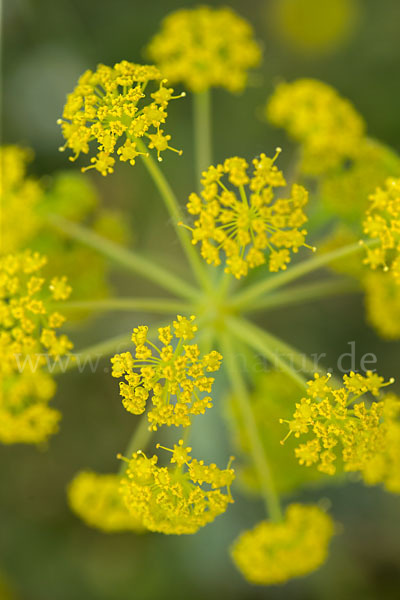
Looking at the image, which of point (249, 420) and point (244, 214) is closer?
point (244, 214)

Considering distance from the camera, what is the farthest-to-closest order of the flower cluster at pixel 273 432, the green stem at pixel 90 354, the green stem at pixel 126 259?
the green stem at pixel 126 259 → the flower cluster at pixel 273 432 → the green stem at pixel 90 354

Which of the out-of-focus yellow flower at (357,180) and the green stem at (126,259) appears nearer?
the out-of-focus yellow flower at (357,180)

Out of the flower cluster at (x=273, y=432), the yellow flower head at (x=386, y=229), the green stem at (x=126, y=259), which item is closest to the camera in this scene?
the yellow flower head at (x=386, y=229)

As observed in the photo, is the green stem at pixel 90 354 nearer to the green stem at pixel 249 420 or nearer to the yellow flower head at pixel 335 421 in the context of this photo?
the green stem at pixel 249 420

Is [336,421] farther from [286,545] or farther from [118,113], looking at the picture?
[118,113]

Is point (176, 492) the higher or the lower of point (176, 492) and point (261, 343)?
the lower

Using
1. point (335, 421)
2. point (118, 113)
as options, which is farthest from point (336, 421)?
point (118, 113)

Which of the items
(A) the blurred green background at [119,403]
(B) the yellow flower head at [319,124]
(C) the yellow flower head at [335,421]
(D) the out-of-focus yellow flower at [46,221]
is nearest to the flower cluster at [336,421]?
(C) the yellow flower head at [335,421]
